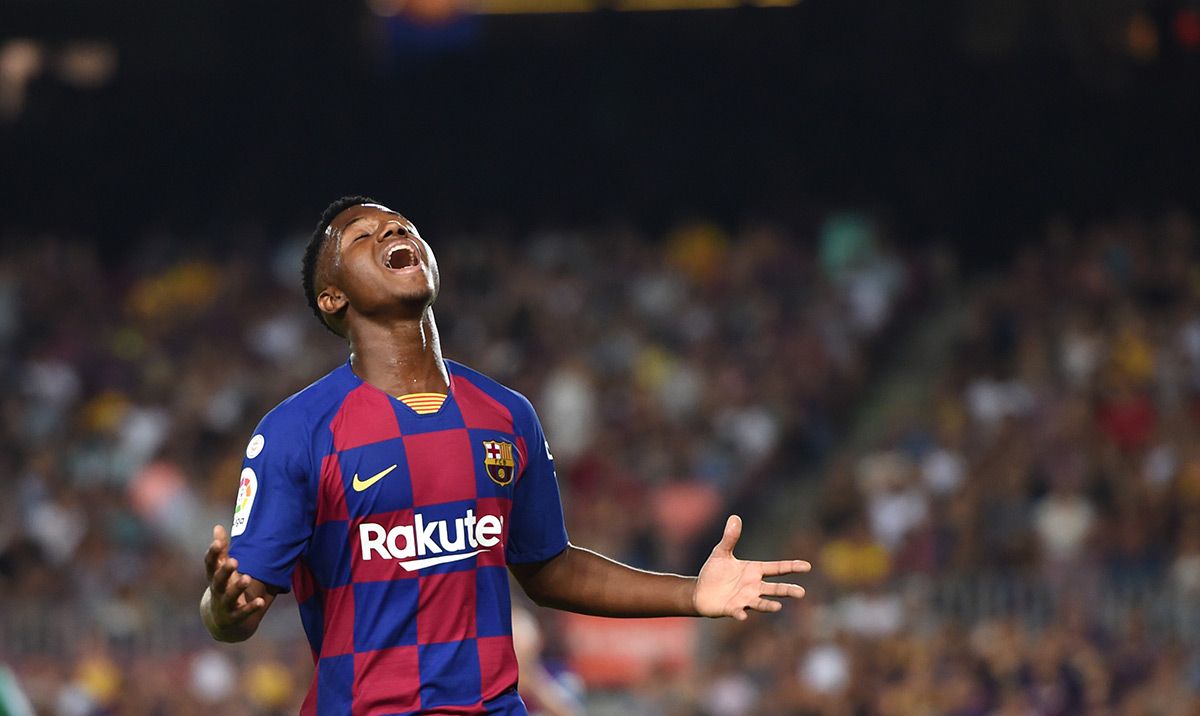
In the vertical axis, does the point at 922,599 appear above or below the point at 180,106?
below

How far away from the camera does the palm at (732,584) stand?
3.82 meters

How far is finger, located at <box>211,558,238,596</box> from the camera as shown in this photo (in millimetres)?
Answer: 3374

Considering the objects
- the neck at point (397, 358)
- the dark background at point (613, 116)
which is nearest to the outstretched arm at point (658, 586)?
the neck at point (397, 358)

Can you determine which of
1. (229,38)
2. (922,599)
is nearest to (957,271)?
(922,599)

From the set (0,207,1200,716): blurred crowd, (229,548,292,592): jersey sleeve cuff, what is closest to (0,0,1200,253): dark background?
(0,207,1200,716): blurred crowd

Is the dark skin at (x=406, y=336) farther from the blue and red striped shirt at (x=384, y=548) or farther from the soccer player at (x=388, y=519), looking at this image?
the blue and red striped shirt at (x=384, y=548)

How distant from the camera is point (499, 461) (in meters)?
3.71

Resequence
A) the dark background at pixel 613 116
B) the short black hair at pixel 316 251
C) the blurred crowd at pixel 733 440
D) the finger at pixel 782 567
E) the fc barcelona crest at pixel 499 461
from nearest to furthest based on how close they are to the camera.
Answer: the fc barcelona crest at pixel 499 461, the finger at pixel 782 567, the short black hair at pixel 316 251, the blurred crowd at pixel 733 440, the dark background at pixel 613 116

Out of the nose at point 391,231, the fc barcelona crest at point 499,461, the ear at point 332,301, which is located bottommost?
the fc barcelona crest at point 499,461

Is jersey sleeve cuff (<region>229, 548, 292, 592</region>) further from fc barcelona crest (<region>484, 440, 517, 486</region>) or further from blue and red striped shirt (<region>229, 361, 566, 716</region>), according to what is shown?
fc barcelona crest (<region>484, 440, 517, 486</region>)

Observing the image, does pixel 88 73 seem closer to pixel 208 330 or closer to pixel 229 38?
pixel 229 38

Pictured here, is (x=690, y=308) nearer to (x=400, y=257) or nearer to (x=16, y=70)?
(x=16, y=70)

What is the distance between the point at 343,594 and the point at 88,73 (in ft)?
56.2

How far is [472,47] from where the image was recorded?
19.7m
